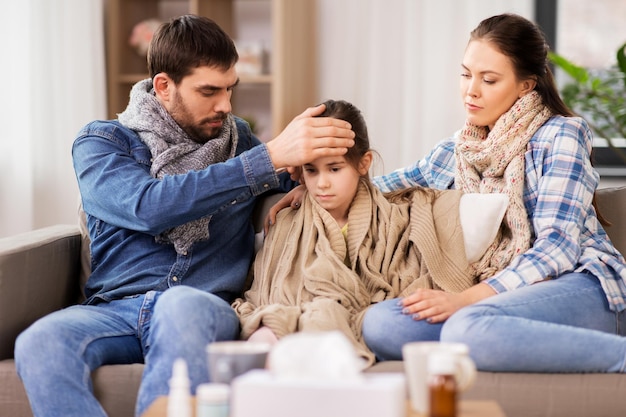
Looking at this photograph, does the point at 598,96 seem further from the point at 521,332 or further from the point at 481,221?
the point at 521,332

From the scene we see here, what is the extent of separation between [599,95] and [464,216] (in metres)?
1.64

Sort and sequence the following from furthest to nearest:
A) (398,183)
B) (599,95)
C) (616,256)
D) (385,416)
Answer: (599,95) → (398,183) → (616,256) → (385,416)

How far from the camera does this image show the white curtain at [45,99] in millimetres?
3658

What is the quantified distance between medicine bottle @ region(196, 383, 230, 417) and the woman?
0.74m

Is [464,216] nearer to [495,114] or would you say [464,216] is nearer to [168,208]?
[495,114]

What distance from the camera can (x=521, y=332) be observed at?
5.94ft

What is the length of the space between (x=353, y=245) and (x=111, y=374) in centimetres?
63

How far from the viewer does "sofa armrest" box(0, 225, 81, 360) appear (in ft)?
6.63

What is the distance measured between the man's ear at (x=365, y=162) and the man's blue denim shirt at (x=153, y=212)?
245mm

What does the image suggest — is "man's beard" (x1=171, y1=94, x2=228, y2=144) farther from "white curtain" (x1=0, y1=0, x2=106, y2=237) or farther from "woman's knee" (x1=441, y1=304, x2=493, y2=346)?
"white curtain" (x1=0, y1=0, x2=106, y2=237)

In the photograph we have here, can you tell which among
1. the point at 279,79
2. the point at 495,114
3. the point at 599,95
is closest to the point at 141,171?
the point at 495,114

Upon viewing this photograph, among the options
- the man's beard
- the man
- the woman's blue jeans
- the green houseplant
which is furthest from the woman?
the green houseplant

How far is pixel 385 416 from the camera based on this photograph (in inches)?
44.1

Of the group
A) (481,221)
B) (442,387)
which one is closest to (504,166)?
(481,221)
